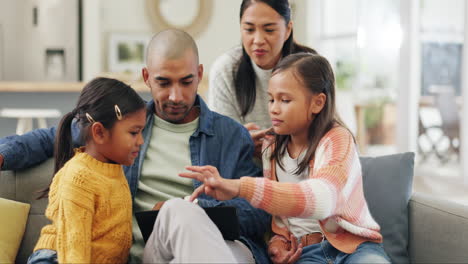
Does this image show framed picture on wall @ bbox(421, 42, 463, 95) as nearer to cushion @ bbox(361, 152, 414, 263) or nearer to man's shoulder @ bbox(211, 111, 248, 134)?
cushion @ bbox(361, 152, 414, 263)

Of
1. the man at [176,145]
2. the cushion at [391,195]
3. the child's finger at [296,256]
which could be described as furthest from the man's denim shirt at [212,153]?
the cushion at [391,195]

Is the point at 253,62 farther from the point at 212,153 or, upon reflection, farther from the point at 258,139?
the point at 212,153

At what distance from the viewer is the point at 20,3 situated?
6008mm

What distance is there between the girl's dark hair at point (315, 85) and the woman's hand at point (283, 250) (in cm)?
22

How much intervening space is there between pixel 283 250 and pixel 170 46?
0.75 m

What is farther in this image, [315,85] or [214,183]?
[315,85]

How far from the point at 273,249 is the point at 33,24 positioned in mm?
4936

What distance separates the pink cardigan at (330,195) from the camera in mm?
1524

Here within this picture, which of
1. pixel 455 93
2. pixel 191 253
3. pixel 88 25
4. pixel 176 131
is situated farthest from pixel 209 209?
pixel 88 25

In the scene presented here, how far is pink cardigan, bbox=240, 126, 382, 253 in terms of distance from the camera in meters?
1.52

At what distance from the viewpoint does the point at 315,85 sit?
180 cm

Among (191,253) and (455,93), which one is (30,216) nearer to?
(191,253)

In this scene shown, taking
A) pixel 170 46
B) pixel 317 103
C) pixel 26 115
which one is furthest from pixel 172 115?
pixel 26 115

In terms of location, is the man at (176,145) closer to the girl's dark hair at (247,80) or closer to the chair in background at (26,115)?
the girl's dark hair at (247,80)
